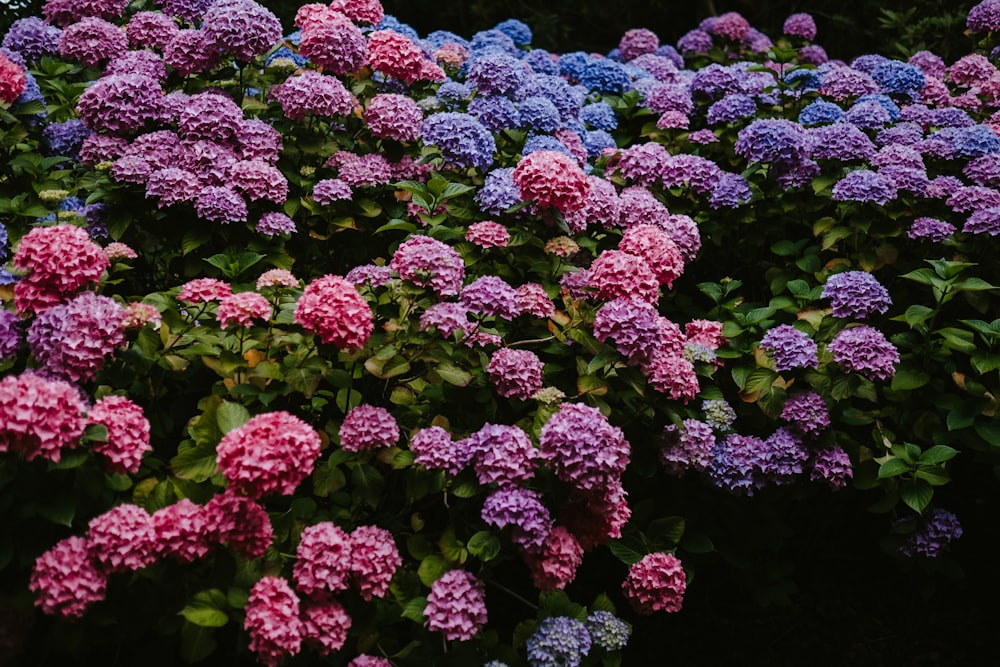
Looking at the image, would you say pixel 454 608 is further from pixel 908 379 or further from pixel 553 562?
pixel 908 379

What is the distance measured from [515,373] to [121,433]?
43.0 inches

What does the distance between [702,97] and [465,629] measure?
10.6ft

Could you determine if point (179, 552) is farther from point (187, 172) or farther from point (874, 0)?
point (874, 0)

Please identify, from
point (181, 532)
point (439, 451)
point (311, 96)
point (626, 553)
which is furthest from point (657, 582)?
point (311, 96)

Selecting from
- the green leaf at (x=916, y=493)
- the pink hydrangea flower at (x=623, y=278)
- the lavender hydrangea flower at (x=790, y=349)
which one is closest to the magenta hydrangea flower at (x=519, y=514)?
the pink hydrangea flower at (x=623, y=278)

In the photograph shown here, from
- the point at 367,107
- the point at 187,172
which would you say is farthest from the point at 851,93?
the point at 187,172

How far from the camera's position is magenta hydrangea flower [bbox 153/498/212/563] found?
2150 millimetres

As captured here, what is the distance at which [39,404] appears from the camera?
2.04m

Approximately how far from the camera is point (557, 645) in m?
2.49

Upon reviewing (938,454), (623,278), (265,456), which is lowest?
(938,454)

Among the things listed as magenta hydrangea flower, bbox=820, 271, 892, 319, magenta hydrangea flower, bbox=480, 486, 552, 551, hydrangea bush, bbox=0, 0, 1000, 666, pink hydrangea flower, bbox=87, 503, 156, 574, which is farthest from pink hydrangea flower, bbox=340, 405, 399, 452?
magenta hydrangea flower, bbox=820, 271, 892, 319

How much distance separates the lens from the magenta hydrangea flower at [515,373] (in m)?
2.69

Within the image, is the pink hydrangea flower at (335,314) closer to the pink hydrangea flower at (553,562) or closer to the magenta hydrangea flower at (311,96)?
the pink hydrangea flower at (553,562)

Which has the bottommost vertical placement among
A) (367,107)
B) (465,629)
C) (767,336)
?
(465,629)
